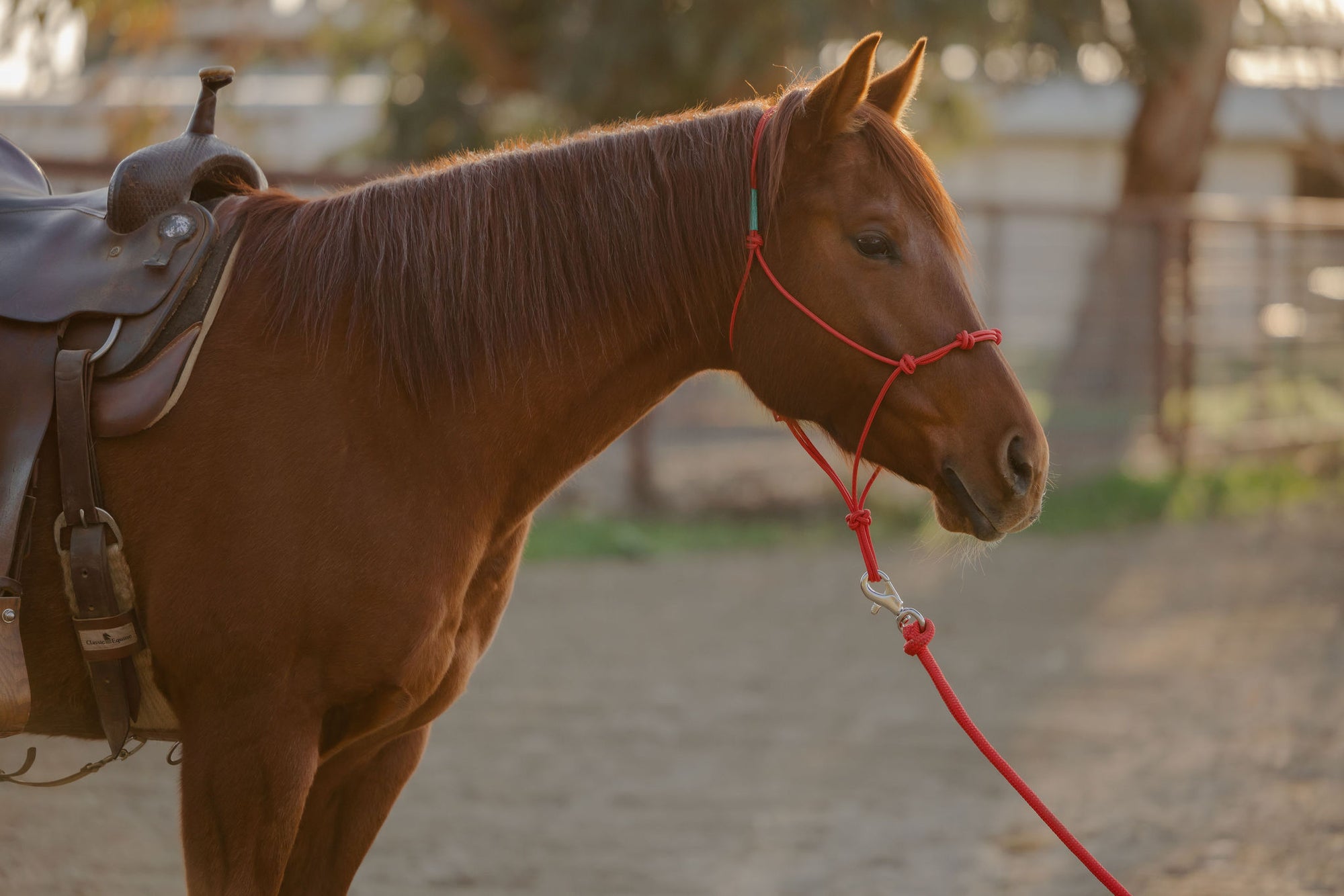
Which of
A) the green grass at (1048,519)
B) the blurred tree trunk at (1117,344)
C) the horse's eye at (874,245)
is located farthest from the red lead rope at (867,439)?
the blurred tree trunk at (1117,344)

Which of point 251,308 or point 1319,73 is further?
point 1319,73

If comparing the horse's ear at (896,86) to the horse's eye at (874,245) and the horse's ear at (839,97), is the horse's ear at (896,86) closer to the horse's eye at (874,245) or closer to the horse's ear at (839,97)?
the horse's ear at (839,97)

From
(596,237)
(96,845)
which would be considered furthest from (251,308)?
(96,845)

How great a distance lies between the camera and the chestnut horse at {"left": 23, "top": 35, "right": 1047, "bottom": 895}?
1.76 m

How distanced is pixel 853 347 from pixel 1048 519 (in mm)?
6939

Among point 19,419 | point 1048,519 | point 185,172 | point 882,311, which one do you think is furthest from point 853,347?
point 1048,519

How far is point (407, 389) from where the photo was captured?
6.15 ft

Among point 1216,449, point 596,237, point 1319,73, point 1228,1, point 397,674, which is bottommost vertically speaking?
point 1216,449

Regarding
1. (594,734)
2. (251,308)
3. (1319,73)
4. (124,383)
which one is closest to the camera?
(124,383)

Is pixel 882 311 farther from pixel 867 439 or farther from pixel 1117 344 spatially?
pixel 1117 344

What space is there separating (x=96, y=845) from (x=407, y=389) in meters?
2.23

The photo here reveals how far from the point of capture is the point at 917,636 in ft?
6.87

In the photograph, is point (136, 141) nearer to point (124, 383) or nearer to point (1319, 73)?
point (124, 383)

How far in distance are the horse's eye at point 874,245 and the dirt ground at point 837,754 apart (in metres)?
1.97
